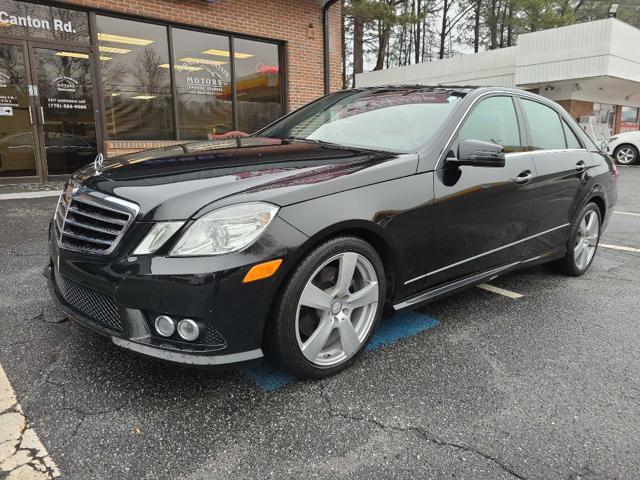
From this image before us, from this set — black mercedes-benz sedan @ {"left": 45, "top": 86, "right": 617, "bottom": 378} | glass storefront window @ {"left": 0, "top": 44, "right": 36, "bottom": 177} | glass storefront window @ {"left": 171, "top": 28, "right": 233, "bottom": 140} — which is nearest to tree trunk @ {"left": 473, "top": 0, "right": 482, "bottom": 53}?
glass storefront window @ {"left": 171, "top": 28, "right": 233, "bottom": 140}

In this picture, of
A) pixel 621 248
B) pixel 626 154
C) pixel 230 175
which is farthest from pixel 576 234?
pixel 626 154

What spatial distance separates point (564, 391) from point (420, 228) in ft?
3.61

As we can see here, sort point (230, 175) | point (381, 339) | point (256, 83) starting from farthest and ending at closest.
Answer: point (256, 83) → point (381, 339) → point (230, 175)

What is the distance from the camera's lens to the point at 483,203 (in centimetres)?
316

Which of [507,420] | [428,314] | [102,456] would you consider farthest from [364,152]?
[102,456]

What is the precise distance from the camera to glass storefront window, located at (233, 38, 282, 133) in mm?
10414

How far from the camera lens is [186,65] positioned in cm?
967

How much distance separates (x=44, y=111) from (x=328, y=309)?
7.85 meters

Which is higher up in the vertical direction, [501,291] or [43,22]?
[43,22]

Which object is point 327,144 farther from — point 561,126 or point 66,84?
point 66,84

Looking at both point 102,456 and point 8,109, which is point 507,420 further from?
point 8,109

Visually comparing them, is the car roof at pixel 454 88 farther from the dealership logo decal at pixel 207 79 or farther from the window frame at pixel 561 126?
the dealership logo decal at pixel 207 79

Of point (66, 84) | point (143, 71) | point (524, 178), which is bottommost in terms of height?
point (524, 178)

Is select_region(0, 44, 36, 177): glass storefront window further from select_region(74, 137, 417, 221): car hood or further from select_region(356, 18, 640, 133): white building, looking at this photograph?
select_region(356, 18, 640, 133): white building
